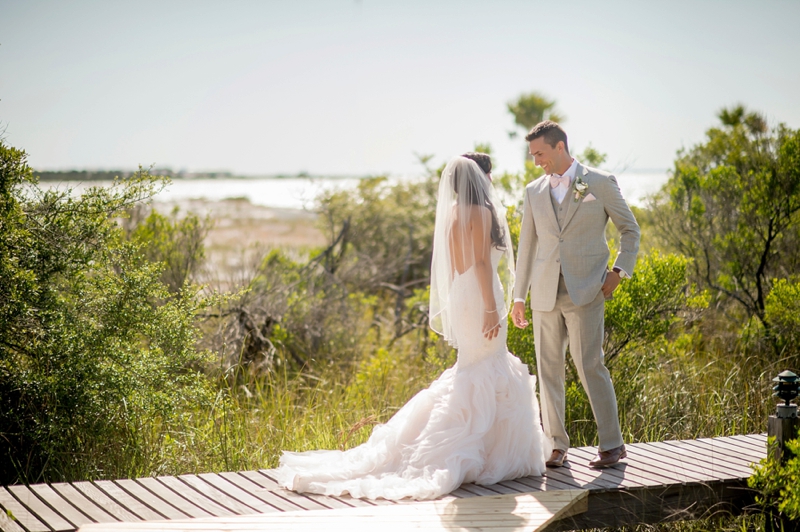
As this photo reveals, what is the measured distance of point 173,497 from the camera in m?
3.70

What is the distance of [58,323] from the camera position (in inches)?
185

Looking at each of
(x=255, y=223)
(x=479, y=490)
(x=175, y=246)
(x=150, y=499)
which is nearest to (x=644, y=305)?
(x=479, y=490)

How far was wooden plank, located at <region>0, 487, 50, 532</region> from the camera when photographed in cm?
323

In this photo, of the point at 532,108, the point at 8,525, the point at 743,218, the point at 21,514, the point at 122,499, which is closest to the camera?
the point at 8,525

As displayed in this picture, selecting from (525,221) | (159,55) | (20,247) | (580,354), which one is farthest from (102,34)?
(580,354)

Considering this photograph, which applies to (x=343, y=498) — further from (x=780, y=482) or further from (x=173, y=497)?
(x=780, y=482)

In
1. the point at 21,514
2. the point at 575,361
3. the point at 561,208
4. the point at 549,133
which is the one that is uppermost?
the point at 549,133

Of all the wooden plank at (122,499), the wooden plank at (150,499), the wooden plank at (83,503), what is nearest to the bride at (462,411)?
the wooden plank at (150,499)

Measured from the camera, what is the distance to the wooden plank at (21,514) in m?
3.23

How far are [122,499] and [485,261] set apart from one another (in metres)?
2.46

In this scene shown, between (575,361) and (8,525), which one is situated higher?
(575,361)

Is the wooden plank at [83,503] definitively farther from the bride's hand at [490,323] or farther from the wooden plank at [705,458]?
the wooden plank at [705,458]

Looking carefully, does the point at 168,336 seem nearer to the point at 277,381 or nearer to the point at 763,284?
the point at 277,381

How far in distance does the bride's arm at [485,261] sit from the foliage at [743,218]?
518 centimetres
